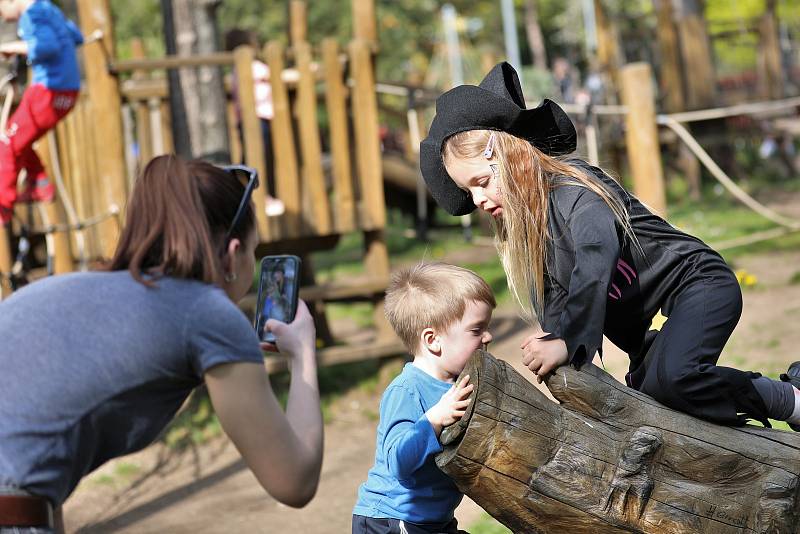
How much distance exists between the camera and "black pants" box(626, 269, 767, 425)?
286 centimetres

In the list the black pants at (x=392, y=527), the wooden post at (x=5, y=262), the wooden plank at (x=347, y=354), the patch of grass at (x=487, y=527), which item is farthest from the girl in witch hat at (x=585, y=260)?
the wooden plank at (x=347, y=354)

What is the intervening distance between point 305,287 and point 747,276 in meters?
3.50

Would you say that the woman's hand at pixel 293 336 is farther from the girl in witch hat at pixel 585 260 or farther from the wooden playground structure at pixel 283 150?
the wooden playground structure at pixel 283 150

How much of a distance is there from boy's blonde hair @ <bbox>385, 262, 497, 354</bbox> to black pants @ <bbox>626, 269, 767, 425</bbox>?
19.7 inches

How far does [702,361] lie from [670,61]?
12493 mm

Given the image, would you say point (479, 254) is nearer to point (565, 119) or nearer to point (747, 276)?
point (747, 276)

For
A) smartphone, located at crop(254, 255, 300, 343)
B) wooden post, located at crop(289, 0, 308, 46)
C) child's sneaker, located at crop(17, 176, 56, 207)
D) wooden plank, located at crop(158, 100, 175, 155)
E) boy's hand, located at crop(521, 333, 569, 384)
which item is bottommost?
boy's hand, located at crop(521, 333, 569, 384)

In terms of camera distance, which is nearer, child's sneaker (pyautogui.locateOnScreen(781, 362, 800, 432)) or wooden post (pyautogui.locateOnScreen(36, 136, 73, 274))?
child's sneaker (pyautogui.locateOnScreen(781, 362, 800, 432))

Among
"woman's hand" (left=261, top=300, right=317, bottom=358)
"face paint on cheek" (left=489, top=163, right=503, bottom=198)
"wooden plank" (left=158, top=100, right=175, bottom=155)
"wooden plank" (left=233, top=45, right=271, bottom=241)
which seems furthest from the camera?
"wooden plank" (left=158, top=100, right=175, bottom=155)

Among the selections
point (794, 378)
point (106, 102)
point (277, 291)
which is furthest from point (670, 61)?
point (277, 291)

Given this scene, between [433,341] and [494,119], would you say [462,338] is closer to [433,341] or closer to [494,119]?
[433,341]

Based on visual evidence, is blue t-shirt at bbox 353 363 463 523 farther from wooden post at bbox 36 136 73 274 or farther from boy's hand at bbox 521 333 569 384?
wooden post at bbox 36 136 73 274

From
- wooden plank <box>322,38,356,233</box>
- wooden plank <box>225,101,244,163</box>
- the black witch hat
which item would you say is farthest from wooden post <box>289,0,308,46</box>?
the black witch hat

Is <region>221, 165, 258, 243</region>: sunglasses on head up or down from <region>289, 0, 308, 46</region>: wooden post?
down
